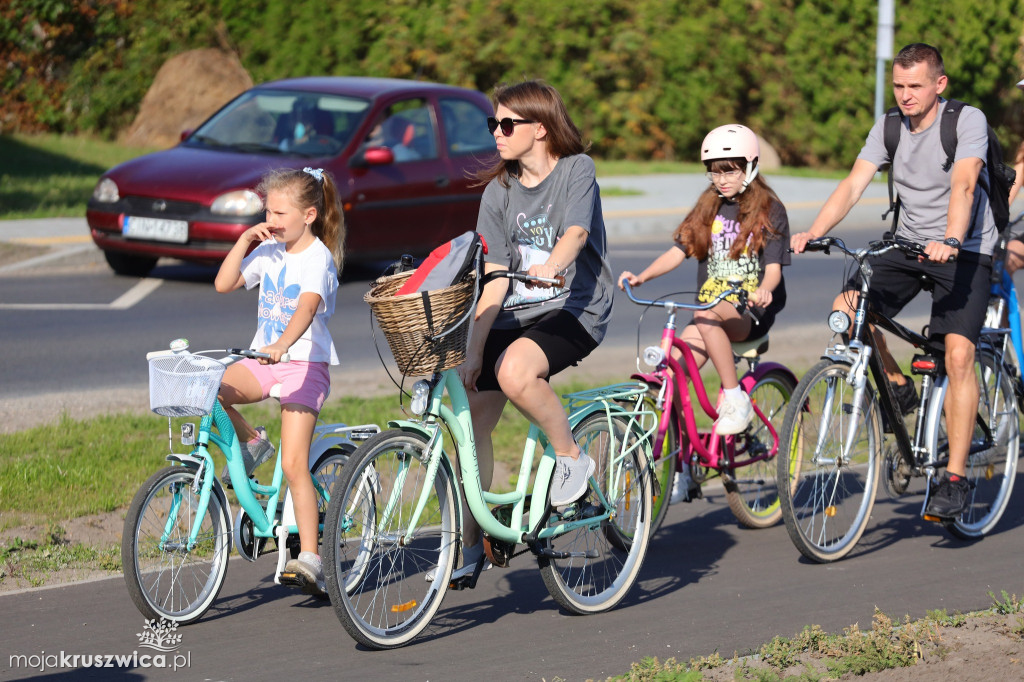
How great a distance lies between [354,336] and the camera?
10.5m

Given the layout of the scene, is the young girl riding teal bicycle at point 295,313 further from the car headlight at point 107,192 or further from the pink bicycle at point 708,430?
the car headlight at point 107,192

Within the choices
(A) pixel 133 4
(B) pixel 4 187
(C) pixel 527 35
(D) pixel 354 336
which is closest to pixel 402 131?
(D) pixel 354 336

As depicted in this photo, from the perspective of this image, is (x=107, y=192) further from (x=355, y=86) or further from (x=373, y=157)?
(x=355, y=86)

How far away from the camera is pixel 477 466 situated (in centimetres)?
469

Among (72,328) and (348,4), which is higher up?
(348,4)

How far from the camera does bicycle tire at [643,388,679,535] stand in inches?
222

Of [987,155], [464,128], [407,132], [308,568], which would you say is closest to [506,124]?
[308,568]

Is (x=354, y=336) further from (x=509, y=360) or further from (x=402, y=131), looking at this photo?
(x=509, y=360)

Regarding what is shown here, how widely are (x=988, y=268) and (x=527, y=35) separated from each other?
1900cm

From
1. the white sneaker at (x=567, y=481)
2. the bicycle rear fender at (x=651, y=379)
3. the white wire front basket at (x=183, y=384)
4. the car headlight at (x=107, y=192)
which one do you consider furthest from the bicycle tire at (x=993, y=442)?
the car headlight at (x=107, y=192)

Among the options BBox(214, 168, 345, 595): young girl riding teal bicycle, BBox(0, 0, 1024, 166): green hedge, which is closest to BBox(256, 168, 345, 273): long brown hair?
BBox(214, 168, 345, 595): young girl riding teal bicycle

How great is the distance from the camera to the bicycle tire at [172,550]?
452 centimetres

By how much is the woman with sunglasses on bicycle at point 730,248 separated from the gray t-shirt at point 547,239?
774 mm

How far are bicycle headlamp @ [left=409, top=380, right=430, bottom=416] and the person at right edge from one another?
6.58ft
